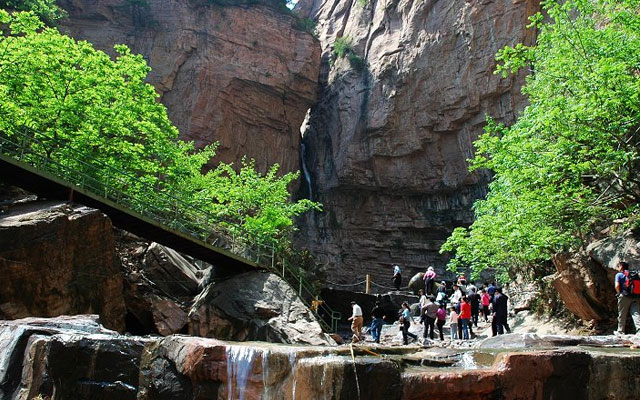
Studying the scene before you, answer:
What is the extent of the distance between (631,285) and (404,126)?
22902 mm

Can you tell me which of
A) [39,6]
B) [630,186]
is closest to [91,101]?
[39,6]

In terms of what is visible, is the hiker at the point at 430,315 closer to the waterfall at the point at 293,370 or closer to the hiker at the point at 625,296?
the hiker at the point at 625,296

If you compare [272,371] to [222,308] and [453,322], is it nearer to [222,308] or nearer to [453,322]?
[222,308]

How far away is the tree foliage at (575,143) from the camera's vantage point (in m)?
11.7

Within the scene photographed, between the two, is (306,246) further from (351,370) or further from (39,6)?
(351,370)

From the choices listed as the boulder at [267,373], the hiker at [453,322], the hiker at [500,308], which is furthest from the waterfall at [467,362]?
the hiker at [453,322]

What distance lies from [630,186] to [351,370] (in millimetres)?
9471

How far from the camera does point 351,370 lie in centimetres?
620

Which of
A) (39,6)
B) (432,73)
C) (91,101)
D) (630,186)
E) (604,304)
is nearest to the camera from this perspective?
(630,186)

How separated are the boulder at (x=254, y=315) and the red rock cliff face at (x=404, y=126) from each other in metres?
18.7

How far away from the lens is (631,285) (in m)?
11.1

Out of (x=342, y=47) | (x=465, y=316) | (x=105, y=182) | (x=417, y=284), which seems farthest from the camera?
(x=342, y=47)

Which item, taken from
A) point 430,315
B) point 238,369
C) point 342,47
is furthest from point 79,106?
point 342,47

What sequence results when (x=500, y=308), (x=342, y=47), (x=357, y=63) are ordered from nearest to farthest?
(x=500, y=308)
(x=357, y=63)
(x=342, y=47)
